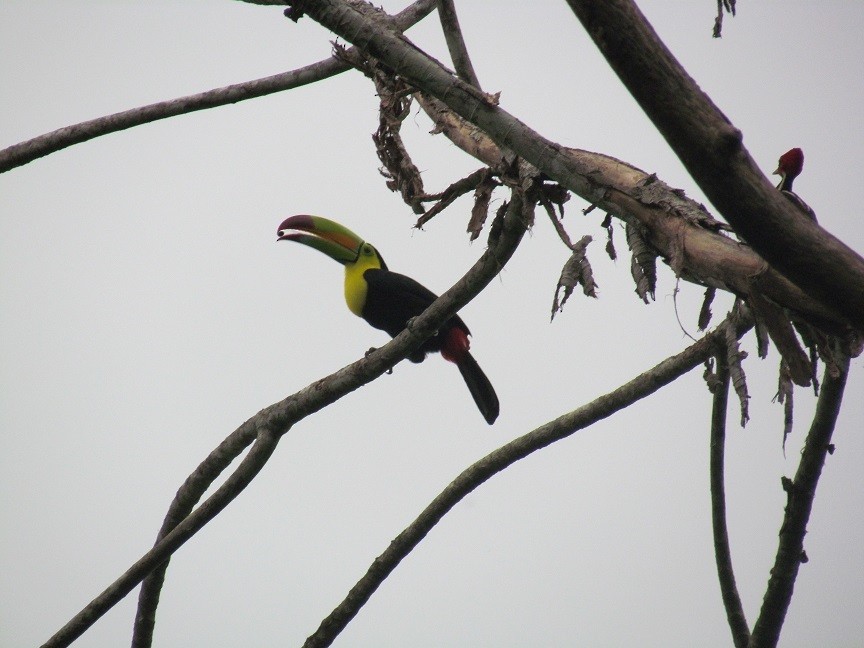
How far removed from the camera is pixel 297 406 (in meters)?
3.45

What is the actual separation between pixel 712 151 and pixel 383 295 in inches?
179

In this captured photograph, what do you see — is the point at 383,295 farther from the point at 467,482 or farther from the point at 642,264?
the point at 642,264

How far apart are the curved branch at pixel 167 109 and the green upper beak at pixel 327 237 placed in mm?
2073

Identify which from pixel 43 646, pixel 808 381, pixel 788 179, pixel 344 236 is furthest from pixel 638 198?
pixel 344 236

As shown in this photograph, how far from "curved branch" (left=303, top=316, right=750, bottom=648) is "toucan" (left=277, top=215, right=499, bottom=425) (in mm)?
2066

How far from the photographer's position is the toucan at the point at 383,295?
5.66 meters

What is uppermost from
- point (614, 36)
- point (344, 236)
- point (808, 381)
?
point (344, 236)

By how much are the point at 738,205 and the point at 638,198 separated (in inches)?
27.0

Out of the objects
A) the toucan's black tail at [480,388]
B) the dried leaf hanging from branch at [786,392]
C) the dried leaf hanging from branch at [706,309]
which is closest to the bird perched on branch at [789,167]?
the dried leaf hanging from branch at [706,309]

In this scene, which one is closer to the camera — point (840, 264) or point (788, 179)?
point (840, 264)

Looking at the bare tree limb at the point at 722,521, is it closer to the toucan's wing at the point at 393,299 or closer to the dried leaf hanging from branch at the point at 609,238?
the dried leaf hanging from branch at the point at 609,238

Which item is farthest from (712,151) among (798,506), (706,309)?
(798,506)

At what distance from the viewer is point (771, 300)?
6.36 ft

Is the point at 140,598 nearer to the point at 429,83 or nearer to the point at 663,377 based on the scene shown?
the point at 663,377
